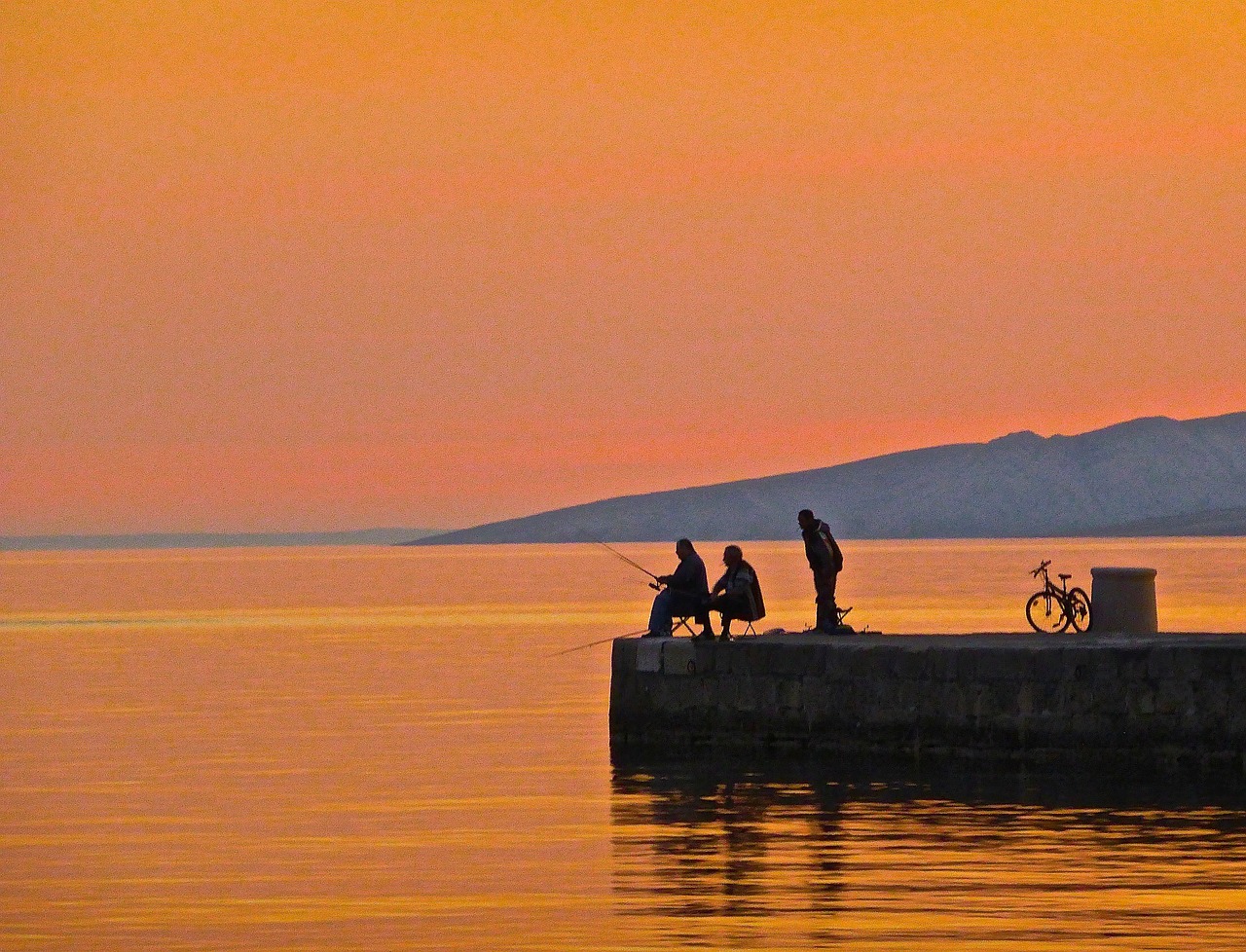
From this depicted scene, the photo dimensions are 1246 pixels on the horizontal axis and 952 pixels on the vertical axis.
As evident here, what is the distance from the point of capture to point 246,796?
2336cm

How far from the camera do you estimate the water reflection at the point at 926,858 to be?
14391mm

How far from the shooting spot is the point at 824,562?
2584cm

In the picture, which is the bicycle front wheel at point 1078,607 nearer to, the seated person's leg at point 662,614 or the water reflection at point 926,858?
the seated person's leg at point 662,614

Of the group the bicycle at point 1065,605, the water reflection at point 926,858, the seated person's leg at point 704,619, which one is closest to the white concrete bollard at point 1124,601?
the water reflection at point 926,858

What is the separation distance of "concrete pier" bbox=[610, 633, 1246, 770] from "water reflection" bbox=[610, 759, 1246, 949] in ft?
1.34

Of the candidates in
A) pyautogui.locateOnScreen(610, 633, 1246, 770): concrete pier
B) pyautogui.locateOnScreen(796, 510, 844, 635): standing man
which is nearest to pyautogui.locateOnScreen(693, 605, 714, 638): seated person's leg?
pyautogui.locateOnScreen(610, 633, 1246, 770): concrete pier

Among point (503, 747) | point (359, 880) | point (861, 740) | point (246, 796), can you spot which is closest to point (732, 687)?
point (861, 740)

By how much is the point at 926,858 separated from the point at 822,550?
8582mm

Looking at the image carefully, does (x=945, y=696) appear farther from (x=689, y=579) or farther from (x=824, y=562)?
(x=689, y=579)

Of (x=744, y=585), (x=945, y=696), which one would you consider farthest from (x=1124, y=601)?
(x=744, y=585)

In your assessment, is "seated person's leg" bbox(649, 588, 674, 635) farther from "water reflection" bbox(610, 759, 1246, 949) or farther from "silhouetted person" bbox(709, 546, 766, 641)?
"water reflection" bbox(610, 759, 1246, 949)

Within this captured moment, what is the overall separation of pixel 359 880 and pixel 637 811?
15.6 feet

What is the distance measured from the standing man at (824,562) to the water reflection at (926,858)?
2.58 m

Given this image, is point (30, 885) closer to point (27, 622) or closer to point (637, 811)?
point (637, 811)
